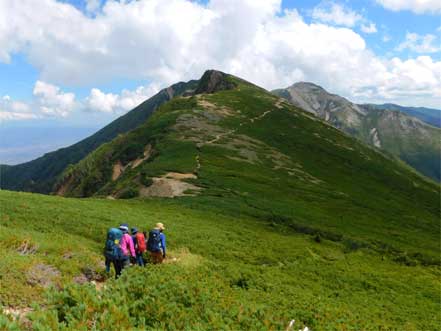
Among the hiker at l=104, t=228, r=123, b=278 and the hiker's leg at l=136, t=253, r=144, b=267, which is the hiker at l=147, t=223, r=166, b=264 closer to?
the hiker's leg at l=136, t=253, r=144, b=267

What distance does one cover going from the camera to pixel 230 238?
1428 inches

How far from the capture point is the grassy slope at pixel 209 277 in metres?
11.5

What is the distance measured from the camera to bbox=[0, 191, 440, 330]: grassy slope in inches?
452

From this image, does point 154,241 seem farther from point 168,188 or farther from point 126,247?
point 168,188

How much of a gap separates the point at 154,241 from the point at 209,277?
4365 millimetres

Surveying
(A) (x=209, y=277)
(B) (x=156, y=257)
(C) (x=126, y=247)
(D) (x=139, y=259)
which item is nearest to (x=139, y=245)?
(D) (x=139, y=259)

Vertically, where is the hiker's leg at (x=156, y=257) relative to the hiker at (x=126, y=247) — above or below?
below

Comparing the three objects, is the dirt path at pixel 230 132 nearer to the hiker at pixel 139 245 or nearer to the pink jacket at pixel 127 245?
the hiker at pixel 139 245

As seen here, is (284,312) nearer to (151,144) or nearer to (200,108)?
(151,144)

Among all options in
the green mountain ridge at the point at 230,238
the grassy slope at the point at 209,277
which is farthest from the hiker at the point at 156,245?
the green mountain ridge at the point at 230,238

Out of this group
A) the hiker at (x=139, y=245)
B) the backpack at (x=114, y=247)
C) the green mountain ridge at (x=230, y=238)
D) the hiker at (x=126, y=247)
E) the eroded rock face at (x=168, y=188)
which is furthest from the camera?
the eroded rock face at (x=168, y=188)

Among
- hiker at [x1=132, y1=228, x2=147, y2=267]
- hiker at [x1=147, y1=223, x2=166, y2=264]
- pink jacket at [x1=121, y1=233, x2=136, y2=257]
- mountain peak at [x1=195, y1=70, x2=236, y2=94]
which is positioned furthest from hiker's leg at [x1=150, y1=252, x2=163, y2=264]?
mountain peak at [x1=195, y1=70, x2=236, y2=94]

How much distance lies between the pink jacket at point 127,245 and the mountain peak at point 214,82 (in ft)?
512

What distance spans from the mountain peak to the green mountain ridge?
65430 millimetres
